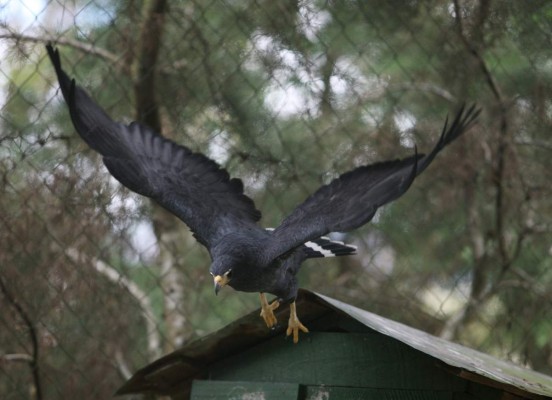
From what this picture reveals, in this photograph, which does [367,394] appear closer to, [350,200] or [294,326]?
[294,326]

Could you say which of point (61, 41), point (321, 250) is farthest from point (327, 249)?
point (61, 41)

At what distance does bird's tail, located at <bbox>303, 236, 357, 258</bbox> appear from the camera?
3309 mm

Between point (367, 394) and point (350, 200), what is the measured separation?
60cm

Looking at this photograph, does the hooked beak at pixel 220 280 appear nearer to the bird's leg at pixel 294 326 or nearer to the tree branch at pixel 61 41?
the bird's leg at pixel 294 326

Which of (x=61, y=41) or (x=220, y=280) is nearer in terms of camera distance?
(x=220, y=280)

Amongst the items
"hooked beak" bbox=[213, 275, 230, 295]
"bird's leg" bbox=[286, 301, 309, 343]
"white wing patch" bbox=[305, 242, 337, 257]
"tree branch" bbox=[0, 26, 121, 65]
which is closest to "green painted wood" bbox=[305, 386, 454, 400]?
"bird's leg" bbox=[286, 301, 309, 343]

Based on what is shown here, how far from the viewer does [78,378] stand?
3.79 m

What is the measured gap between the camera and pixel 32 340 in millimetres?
3717

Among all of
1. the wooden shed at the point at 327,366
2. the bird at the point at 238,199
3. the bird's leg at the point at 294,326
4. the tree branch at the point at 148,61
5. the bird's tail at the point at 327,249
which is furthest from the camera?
the tree branch at the point at 148,61

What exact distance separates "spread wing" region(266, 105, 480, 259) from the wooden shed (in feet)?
0.67

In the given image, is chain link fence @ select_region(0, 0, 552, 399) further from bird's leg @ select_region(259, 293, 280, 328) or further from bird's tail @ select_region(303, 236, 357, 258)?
bird's leg @ select_region(259, 293, 280, 328)

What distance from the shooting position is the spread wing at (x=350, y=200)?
2854 millimetres

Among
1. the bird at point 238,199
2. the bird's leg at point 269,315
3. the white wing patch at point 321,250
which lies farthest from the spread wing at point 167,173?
the bird's leg at point 269,315

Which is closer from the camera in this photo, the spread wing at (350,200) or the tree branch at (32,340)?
the spread wing at (350,200)
